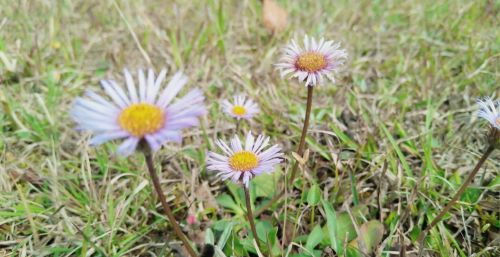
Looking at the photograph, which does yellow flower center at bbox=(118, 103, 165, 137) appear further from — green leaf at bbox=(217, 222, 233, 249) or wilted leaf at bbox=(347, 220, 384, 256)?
wilted leaf at bbox=(347, 220, 384, 256)

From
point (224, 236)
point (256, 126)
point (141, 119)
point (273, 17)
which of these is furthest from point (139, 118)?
point (273, 17)

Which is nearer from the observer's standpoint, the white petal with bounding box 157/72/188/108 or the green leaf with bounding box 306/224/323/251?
the white petal with bounding box 157/72/188/108

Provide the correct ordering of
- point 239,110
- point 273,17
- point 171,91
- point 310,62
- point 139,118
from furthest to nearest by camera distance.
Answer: point 273,17, point 239,110, point 310,62, point 171,91, point 139,118

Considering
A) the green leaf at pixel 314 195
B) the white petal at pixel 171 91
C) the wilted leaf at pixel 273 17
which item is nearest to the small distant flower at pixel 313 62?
the green leaf at pixel 314 195

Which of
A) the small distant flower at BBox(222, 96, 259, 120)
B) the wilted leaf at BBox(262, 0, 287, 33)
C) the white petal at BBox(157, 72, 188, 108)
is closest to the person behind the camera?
the white petal at BBox(157, 72, 188, 108)

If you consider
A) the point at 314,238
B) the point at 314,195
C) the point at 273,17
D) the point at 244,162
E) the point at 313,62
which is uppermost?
the point at 273,17

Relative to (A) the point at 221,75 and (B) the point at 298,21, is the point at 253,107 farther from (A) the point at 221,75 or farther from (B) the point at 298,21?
(B) the point at 298,21

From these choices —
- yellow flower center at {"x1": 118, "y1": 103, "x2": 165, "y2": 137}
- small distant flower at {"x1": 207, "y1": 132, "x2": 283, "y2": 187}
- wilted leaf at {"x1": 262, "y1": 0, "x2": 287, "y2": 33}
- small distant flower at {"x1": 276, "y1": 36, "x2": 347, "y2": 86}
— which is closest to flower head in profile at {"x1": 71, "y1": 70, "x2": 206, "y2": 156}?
yellow flower center at {"x1": 118, "y1": 103, "x2": 165, "y2": 137}

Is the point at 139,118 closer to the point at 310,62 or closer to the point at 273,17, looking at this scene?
the point at 310,62
